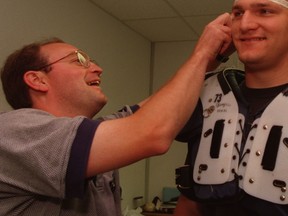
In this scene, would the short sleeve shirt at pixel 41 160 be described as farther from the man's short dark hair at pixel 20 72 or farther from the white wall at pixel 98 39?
the white wall at pixel 98 39

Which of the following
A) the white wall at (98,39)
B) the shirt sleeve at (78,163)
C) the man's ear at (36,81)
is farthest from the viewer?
the white wall at (98,39)

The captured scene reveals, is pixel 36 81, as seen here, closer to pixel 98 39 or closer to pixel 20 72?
pixel 20 72

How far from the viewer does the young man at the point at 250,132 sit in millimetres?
1255

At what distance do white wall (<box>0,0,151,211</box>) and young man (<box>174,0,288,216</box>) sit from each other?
141cm

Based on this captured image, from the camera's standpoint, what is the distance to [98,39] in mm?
3404

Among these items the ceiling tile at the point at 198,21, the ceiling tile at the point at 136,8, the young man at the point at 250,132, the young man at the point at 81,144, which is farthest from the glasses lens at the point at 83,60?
the ceiling tile at the point at 198,21

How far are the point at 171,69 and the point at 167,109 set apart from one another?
11.1ft

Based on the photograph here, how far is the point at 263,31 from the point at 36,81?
88 centimetres

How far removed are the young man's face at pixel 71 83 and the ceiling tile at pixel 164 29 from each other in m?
2.24

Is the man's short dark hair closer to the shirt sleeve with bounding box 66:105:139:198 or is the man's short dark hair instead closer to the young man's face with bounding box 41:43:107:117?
the young man's face with bounding box 41:43:107:117

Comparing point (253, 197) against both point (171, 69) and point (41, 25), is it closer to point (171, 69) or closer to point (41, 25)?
point (41, 25)

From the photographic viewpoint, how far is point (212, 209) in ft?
4.77

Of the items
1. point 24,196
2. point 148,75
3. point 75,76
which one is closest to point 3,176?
point 24,196

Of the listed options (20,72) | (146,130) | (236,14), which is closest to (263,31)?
(236,14)
